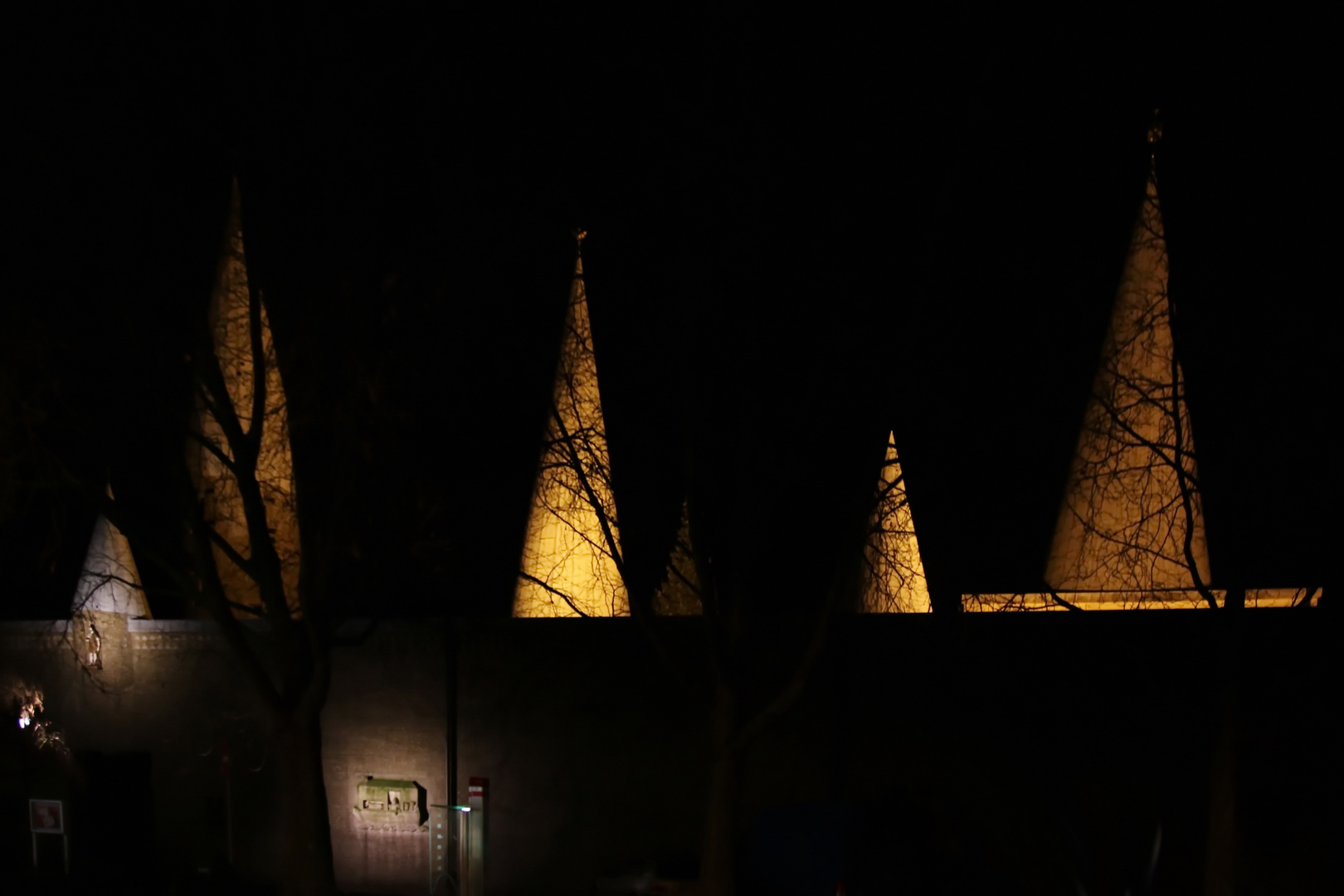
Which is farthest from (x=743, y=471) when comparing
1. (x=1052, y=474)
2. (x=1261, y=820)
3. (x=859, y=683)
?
(x=1261, y=820)

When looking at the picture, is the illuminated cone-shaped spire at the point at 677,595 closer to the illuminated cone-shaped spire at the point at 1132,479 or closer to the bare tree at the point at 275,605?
the bare tree at the point at 275,605

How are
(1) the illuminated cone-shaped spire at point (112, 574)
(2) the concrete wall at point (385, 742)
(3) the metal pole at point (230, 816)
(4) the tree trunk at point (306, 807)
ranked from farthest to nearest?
1. (1) the illuminated cone-shaped spire at point (112, 574)
2. (3) the metal pole at point (230, 816)
3. (2) the concrete wall at point (385, 742)
4. (4) the tree trunk at point (306, 807)

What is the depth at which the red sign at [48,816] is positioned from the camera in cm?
1681

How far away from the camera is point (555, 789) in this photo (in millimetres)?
15703

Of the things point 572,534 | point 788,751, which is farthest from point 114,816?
point 788,751

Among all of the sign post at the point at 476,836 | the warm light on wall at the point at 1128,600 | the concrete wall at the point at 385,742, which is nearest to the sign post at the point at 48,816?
the concrete wall at the point at 385,742

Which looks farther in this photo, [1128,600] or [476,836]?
[476,836]

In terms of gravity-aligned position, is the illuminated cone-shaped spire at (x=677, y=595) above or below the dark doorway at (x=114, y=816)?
above

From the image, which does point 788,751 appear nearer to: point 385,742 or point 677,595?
point 677,595

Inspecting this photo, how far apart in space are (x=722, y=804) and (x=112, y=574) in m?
11.8

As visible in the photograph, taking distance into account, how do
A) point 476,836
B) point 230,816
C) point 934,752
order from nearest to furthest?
1. point 934,752
2. point 476,836
3. point 230,816

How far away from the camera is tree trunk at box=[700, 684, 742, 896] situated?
501 inches

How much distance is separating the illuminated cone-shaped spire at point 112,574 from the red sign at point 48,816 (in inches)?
140

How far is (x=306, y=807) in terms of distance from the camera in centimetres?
1473
